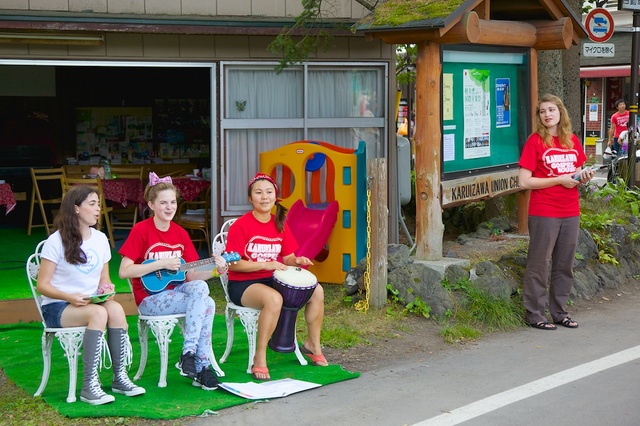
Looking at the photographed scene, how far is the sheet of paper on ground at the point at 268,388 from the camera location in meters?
5.97

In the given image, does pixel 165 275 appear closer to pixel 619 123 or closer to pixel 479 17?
pixel 479 17

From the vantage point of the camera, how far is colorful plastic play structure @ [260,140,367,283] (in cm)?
952

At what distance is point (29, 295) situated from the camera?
8.73 metres

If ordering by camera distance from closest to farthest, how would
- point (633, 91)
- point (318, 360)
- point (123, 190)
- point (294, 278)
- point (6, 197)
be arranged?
point (294, 278), point (318, 360), point (6, 197), point (123, 190), point (633, 91)

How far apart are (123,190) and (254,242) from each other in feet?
21.1

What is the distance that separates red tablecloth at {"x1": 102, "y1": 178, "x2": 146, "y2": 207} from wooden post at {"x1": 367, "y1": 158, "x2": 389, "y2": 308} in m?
5.30

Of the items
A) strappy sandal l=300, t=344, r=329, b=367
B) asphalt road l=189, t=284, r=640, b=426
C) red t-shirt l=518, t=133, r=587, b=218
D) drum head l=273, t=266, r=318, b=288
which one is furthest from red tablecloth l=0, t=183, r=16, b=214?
red t-shirt l=518, t=133, r=587, b=218

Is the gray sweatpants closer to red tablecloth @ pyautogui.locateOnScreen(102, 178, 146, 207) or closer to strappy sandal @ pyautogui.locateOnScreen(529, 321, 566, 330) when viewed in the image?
strappy sandal @ pyautogui.locateOnScreen(529, 321, 566, 330)

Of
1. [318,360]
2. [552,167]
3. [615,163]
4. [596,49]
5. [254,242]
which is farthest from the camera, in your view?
[615,163]

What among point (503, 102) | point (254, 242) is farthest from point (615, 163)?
point (254, 242)

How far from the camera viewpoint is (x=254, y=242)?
→ 6551 millimetres

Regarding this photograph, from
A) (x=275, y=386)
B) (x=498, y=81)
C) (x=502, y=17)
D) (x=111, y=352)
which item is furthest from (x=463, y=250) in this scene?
(x=111, y=352)

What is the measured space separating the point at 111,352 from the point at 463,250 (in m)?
4.82

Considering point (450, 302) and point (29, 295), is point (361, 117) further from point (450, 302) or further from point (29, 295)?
point (29, 295)
